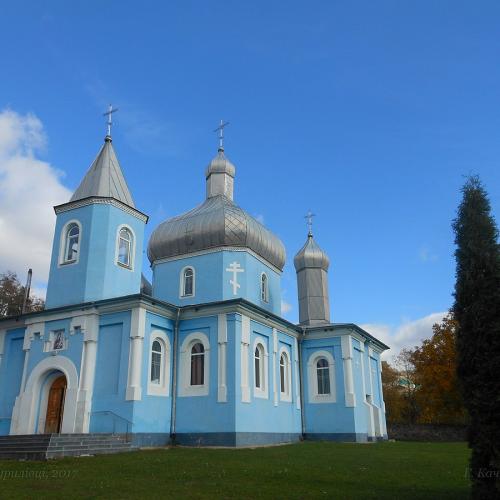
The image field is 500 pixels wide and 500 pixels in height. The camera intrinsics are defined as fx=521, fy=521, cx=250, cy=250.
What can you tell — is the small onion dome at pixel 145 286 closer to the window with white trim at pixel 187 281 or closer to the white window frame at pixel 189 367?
the window with white trim at pixel 187 281

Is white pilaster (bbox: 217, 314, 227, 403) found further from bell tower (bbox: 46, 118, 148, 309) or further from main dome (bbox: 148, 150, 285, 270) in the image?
main dome (bbox: 148, 150, 285, 270)

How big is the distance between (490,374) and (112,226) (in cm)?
1590

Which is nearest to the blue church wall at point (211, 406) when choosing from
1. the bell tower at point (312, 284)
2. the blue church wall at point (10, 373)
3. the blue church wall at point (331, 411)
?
the blue church wall at point (10, 373)

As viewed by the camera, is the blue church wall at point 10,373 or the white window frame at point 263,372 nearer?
the blue church wall at point 10,373

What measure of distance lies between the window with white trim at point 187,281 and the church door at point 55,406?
21.4ft

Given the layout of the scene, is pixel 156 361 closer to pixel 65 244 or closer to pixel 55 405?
pixel 55 405

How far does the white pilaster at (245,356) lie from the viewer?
18.5 meters

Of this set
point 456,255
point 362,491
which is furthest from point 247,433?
point 456,255

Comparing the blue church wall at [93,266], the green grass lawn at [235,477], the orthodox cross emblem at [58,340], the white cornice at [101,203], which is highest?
the white cornice at [101,203]

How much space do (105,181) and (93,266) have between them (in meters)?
3.76

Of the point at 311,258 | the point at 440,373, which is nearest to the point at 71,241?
the point at 311,258

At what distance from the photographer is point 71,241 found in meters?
20.5

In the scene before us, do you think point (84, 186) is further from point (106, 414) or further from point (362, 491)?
point (362, 491)

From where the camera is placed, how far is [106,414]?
17016mm
